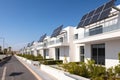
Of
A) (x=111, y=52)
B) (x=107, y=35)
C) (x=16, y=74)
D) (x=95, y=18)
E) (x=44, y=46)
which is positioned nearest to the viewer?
(x=107, y=35)

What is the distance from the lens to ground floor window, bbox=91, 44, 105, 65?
21.9 metres

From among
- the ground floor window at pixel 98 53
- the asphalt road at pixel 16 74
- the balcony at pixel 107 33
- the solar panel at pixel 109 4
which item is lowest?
the asphalt road at pixel 16 74

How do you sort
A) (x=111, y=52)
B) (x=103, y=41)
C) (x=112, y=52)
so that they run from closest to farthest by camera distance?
(x=112, y=52)
(x=111, y=52)
(x=103, y=41)

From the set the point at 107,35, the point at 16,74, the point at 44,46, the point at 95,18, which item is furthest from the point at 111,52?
the point at 44,46

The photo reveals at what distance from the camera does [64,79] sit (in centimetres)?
1248

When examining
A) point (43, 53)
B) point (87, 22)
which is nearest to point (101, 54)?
point (87, 22)

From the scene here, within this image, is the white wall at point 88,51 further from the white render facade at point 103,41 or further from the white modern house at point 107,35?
the white modern house at point 107,35

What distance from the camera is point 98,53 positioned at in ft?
75.5

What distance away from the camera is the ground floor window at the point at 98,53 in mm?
21859

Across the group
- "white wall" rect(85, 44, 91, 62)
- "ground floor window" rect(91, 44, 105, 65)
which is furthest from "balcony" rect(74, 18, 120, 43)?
"white wall" rect(85, 44, 91, 62)

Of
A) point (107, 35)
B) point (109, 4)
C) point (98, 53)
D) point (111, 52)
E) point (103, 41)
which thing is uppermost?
point (109, 4)

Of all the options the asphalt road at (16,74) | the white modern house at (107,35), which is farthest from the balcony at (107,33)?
the asphalt road at (16,74)

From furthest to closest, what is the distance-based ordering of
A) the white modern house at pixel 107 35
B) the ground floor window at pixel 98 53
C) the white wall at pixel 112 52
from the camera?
the ground floor window at pixel 98 53, the white wall at pixel 112 52, the white modern house at pixel 107 35

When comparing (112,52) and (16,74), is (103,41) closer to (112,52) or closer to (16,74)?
(112,52)
